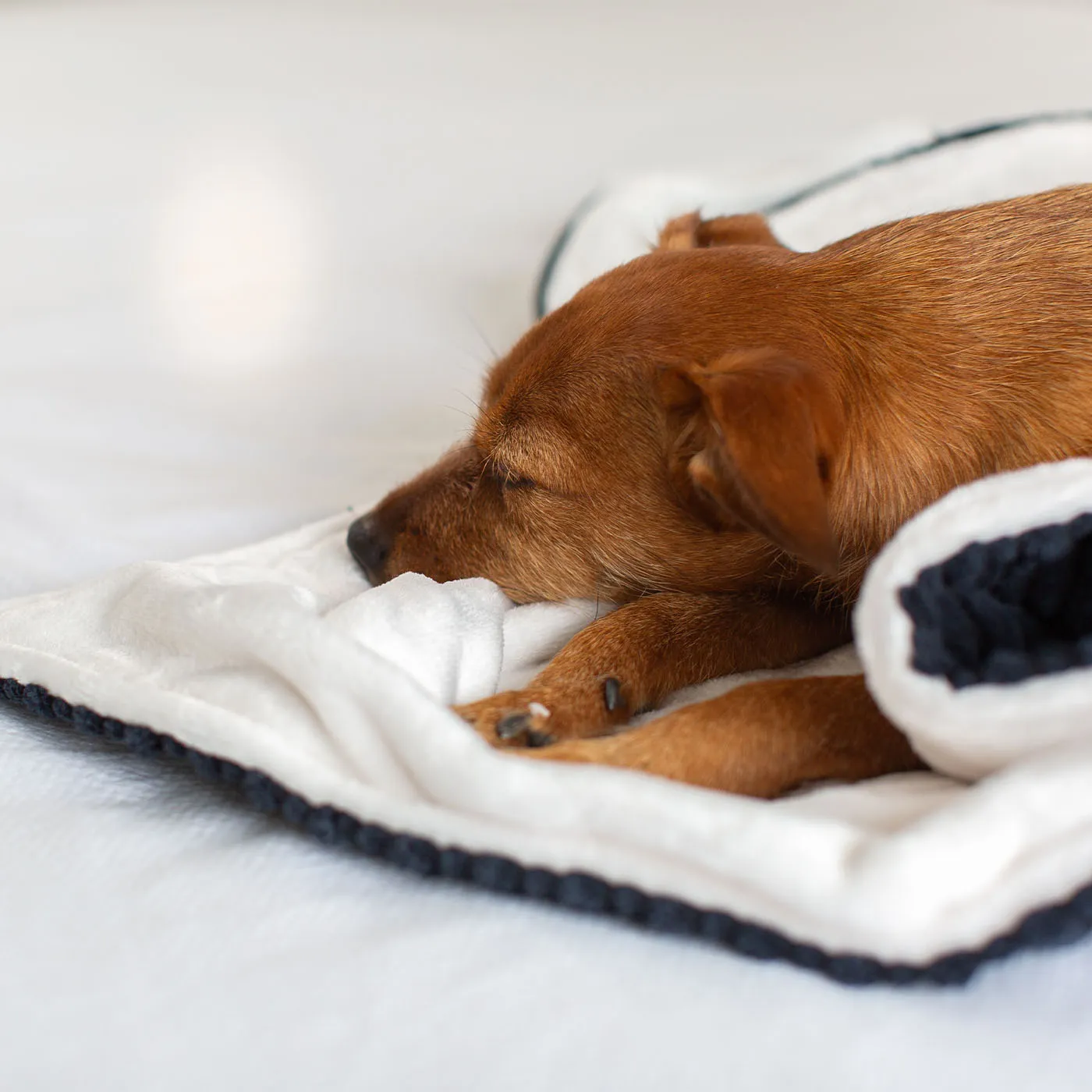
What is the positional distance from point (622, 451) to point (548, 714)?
1.53 feet

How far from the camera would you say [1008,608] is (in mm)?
1187

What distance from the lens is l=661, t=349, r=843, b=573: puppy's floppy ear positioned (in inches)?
48.7

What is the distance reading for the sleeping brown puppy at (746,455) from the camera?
1.28 meters

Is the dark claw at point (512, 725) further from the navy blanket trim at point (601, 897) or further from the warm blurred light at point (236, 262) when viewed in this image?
the warm blurred light at point (236, 262)

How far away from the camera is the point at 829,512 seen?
145 centimetres

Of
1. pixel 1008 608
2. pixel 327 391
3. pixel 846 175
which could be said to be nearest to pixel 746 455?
pixel 1008 608

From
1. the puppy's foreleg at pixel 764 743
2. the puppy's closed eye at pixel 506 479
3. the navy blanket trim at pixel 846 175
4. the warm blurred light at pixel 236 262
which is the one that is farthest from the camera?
the warm blurred light at pixel 236 262

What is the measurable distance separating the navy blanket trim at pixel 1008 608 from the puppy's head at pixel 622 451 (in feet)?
0.77

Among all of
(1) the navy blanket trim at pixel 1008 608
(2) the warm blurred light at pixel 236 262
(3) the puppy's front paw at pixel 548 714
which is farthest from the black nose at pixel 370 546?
(2) the warm blurred light at pixel 236 262

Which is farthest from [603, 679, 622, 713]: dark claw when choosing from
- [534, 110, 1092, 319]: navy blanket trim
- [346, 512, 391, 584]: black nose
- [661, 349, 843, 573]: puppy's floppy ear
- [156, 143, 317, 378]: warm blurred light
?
[156, 143, 317, 378]: warm blurred light

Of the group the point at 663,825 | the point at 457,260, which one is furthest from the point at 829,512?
the point at 457,260

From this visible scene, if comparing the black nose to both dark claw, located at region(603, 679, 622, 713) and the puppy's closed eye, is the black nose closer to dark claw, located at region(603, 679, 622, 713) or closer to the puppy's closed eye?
the puppy's closed eye

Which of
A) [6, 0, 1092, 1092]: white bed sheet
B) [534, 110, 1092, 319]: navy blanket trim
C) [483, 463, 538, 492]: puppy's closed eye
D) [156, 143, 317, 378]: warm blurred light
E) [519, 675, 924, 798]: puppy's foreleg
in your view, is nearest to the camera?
[6, 0, 1092, 1092]: white bed sheet

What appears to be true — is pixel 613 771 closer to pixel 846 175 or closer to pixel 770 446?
pixel 770 446
